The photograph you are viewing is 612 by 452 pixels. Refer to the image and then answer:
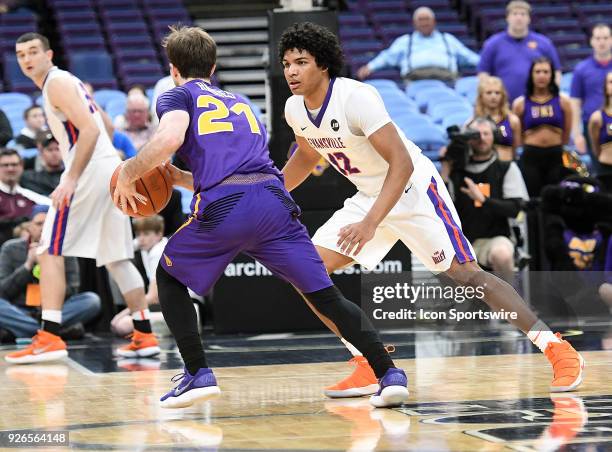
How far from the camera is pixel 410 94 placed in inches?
497

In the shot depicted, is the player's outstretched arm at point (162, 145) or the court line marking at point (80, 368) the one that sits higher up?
the player's outstretched arm at point (162, 145)

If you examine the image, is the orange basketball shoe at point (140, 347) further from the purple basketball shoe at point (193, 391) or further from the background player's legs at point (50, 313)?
the purple basketball shoe at point (193, 391)

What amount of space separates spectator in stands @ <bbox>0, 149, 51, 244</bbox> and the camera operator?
3091mm

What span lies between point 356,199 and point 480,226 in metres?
3.44

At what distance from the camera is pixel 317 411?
4555 mm

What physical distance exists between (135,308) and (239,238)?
8.75 ft

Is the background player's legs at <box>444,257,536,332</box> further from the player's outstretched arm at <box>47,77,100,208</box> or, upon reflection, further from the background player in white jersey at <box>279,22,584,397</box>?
the player's outstretched arm at <box>47,77,100,208</box>

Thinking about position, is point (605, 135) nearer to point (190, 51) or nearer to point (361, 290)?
point (361, 290)

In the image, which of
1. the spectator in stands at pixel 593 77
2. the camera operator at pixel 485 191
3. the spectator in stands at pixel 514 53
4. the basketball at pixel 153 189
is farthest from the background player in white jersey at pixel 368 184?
the spectator in stands at pixel 514 53

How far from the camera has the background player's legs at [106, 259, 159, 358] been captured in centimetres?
→ 682

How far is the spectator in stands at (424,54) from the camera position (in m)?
12.0

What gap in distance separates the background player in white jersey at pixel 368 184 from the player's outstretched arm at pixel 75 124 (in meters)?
1.84

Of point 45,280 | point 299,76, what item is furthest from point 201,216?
point 45,280

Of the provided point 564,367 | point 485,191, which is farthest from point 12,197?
point 564,367
